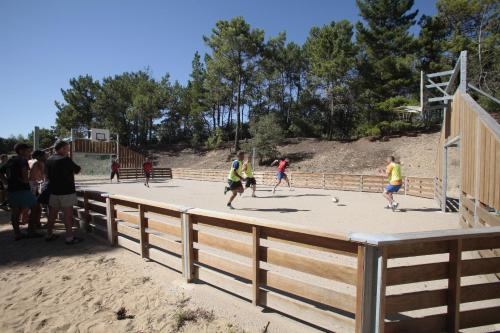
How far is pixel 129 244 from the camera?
559 centimetres

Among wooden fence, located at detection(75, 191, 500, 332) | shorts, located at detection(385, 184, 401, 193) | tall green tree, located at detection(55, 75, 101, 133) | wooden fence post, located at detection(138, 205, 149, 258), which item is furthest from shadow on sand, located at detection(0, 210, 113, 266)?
tall green tree, located at detection(55, 75, 101, 133)

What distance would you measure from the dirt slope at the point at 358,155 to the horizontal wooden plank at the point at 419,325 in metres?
23.0

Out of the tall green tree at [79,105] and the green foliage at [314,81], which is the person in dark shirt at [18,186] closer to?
the green foliage at [314,81]

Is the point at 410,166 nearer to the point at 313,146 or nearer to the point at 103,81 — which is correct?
the point at 313,146

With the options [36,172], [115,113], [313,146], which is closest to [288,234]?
[36,172]

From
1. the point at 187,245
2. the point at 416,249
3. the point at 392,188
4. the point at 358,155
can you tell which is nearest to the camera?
the point at 416,249

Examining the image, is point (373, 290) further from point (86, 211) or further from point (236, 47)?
point (236, 47)

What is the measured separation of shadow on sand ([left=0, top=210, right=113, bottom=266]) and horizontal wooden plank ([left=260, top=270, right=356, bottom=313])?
365 cm

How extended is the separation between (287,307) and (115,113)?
53.2 meters

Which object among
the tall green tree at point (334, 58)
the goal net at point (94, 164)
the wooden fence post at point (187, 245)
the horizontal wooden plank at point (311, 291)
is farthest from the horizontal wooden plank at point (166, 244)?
the tall green tree at point (334, 58)

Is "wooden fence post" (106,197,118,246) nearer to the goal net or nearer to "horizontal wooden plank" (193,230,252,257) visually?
"horizontal wooden plank" (193,230,252,257)

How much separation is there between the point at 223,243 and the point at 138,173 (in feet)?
91.0

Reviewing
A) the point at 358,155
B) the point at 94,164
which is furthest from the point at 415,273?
the point at 94,164

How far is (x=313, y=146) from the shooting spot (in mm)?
33938
